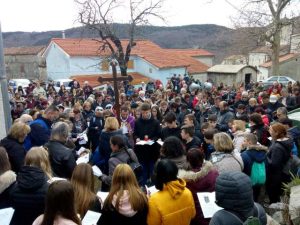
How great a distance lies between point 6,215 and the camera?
3.55 m

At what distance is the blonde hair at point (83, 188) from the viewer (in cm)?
365

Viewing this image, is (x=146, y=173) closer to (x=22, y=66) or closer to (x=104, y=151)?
(x=104, y=151)

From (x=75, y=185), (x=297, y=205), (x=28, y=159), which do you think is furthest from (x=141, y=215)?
(x=297, y=205)

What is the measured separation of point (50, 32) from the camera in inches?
4213

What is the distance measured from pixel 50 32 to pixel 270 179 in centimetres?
10983

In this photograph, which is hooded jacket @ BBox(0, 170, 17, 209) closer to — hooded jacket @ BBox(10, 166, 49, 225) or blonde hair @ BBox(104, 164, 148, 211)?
hooded jacket @ BBox(10, 166, 49, 225)

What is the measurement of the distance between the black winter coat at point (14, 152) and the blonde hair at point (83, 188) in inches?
68.9

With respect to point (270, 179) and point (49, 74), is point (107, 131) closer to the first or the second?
point (270, 179)

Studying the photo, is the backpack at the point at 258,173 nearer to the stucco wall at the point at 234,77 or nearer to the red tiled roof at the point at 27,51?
the stucco wall at the point at 234,77

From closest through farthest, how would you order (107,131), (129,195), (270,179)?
(129,195) < (270,179) < (107,131)

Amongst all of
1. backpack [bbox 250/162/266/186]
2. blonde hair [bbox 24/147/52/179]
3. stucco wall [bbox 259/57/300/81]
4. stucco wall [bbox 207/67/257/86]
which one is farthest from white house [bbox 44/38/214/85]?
blonde hair [bbox 24/147/52/179]

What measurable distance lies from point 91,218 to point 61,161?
1.57 meters

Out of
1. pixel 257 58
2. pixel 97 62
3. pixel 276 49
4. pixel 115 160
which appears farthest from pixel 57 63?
pixel 115 160

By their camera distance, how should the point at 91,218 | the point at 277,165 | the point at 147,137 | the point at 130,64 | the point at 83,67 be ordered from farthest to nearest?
the point at 130,64 < the point at 83,67 < the point at 147,137 < the point at 277,165 < the point at 91,218
